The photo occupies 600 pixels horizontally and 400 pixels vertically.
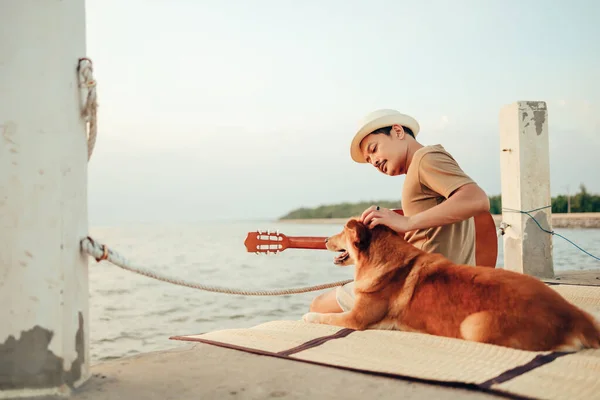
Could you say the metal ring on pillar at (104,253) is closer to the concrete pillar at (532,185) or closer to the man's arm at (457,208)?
the man's arm at (457,208)

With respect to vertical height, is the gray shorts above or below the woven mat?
above

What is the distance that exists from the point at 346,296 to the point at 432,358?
119 centimetres

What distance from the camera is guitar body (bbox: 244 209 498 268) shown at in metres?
4.05

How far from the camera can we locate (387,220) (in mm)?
3414

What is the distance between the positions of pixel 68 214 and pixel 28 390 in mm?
683

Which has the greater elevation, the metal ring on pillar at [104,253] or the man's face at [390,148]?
the man's face at [390,148]

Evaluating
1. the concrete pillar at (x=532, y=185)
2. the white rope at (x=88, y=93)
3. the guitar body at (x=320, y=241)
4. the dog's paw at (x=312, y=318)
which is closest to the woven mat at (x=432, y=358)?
the dog's paw at (x=312, y=318)

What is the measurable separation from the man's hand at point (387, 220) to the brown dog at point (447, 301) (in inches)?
2.1

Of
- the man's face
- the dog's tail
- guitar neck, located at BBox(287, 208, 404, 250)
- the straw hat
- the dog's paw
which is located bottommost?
the dog's paw

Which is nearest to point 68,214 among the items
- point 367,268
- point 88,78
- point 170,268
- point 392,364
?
point 88,78

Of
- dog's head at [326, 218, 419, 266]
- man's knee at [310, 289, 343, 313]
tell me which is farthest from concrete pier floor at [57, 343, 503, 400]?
man's knee at [310, 289, 343, 313]

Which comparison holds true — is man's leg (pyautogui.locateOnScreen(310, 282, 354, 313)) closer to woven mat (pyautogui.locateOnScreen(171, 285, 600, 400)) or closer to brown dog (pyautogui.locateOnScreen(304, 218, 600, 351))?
brown dog (pyautogui.locateOnScreen(304, 218, 600, 351))

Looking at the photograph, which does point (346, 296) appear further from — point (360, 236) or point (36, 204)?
point (36, 204)

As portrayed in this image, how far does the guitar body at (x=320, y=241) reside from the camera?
405cm
